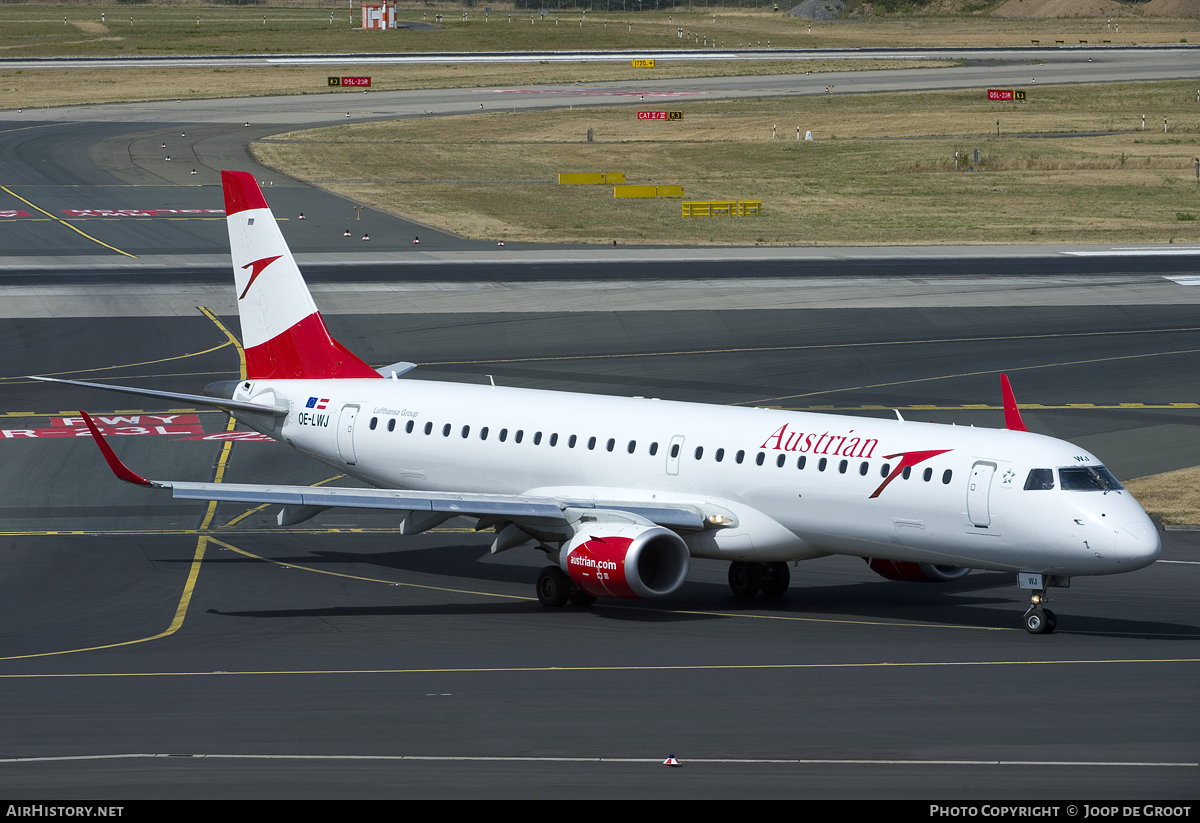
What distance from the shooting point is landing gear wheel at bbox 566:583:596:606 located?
3225 centimetres

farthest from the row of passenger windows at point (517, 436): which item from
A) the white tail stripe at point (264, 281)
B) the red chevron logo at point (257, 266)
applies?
the red chevron logo at point (257, 266)

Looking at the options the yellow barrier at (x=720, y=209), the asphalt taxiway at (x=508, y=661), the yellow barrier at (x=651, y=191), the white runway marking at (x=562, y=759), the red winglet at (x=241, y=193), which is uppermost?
the yellow barrier at (x=651, y=191)

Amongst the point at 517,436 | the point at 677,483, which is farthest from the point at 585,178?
the point at 677,483

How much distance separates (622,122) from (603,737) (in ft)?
378

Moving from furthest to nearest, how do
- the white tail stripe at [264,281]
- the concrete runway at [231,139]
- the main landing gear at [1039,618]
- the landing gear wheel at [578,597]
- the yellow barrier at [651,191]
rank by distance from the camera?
the yellow barrier at [651,191], the concrete runway at [231,139], the white tail stripe at [264,281], the landing gear wheel at [578,597], the main landing gear at [1039,618]

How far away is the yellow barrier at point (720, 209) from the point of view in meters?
94.4

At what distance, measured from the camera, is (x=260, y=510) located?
4147cm

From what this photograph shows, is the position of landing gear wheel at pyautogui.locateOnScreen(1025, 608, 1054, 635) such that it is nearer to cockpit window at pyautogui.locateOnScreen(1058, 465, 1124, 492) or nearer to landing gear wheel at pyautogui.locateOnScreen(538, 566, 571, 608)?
cockpit window at pyautogui.locateOnScreen(1058, 465, 1124, 492)

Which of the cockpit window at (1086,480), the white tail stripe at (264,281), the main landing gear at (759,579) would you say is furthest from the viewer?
the white tail stripe at (264,281)

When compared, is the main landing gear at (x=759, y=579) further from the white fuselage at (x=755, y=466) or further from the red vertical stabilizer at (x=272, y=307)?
the red vertical stabilizer at (x=272, y=307)

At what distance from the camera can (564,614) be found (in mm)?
31859

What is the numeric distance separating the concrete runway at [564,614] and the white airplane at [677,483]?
54.2 inches

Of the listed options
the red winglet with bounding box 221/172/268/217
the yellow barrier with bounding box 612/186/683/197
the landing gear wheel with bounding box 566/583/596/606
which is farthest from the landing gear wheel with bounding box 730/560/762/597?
the yellow barrier with bounding box 612/186/683/197
